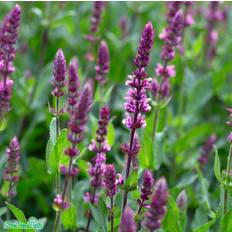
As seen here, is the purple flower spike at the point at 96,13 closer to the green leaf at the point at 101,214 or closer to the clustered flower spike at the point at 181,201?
the clustered flower spike at the point at 181,201

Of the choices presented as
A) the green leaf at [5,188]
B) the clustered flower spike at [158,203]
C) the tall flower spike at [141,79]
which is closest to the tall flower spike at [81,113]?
the tall flower spike at [141,79]

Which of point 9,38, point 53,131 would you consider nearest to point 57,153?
point 53,131

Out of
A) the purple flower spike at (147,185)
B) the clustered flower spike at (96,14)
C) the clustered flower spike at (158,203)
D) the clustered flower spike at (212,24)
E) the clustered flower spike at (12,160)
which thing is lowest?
the clustered flower spike at (158,203)

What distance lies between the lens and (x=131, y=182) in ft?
9.57

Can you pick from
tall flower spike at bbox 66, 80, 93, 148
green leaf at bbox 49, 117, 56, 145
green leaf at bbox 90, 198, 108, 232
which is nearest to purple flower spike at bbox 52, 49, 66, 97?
green leaf at bbox 49, 117, 56, 145

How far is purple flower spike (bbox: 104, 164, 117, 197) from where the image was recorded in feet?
9.21

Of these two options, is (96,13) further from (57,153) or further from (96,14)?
(57,153)

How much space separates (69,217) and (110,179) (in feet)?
2.26

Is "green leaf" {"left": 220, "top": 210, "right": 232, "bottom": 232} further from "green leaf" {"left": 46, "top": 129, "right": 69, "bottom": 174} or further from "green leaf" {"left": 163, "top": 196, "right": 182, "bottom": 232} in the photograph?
"green leaf" {"left": 46, "top": 129, "right": 69, "bottom": 174}

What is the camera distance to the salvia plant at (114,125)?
292 cm

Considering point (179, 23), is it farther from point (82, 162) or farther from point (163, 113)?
point (82, 162)

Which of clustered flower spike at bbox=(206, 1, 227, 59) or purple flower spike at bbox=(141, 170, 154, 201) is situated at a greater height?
clustered flower spike at bbox=(206, 1, 227, 59)

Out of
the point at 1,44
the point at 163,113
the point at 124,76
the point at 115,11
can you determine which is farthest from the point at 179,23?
the point at 115,11

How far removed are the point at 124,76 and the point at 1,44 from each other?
278 centimetres
